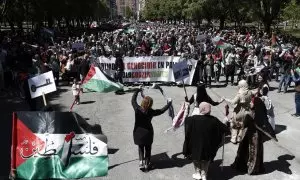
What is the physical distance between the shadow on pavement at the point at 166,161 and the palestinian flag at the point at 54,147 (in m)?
1.34

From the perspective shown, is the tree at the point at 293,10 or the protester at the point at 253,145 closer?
the protester at the point at 253,145

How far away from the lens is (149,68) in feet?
61.1

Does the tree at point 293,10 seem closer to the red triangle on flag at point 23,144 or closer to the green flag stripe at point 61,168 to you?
the green flag stripe at point 61,168

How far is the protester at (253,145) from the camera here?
8.10 metres

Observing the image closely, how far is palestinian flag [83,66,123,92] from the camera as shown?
16.6 m

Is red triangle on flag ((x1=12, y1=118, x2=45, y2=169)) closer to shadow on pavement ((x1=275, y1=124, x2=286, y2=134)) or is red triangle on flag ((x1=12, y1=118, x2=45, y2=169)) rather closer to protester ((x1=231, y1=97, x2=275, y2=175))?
protester ((x1=231, y1=97, x2=275, y2=175))

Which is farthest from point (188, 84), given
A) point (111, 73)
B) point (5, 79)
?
point (5, 79)

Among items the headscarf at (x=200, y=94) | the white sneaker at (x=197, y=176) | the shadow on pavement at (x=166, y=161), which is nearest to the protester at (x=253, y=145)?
the white sneaker at (x=197, y=176)

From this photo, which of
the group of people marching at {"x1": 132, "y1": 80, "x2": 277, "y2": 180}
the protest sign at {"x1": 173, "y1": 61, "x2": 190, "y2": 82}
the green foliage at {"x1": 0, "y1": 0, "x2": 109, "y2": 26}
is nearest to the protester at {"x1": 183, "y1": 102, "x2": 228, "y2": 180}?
the group of people marching at {"x1": 132, "y1": 80, "x2": 277, "y2": 180}

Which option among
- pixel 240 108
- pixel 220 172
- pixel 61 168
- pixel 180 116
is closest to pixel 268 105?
pixel 240 108

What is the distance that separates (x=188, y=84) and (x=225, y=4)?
40272mm

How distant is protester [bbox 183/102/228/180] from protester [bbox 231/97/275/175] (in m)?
0.73

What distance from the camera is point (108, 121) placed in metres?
12.8

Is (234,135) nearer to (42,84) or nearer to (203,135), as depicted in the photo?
(203,135)
